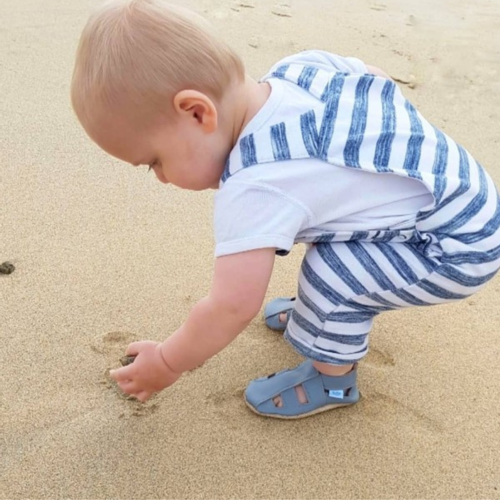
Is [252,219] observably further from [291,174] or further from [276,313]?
[276,313]

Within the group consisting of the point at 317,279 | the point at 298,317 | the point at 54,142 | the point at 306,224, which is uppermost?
the point at 306,224

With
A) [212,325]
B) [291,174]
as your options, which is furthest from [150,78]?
[212,325]

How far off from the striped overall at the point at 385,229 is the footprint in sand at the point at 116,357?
353 mm

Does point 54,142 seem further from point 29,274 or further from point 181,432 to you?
point 181,432

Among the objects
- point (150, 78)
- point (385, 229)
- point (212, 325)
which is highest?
point (150, 78)

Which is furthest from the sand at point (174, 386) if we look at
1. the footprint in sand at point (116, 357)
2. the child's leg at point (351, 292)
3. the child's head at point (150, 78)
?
the child's head at point (150, 78)

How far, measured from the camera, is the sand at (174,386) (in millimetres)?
1247

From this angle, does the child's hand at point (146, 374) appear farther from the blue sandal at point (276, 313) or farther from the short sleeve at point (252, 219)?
the blue sandal at point (276, 313)

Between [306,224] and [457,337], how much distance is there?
626 millimetres

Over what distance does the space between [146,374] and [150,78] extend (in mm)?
499

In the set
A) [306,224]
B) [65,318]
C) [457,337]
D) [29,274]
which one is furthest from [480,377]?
[29,274]

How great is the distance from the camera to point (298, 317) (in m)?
1.33

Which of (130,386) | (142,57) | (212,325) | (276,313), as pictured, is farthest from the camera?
(276,313)

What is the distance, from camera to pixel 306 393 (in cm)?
138
